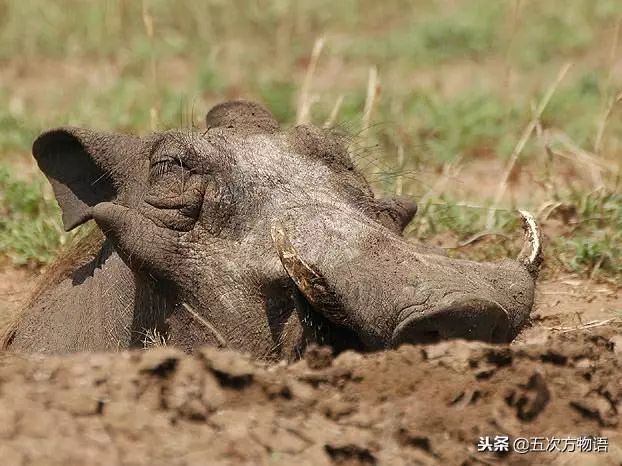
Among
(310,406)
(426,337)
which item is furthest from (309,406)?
(426,337)

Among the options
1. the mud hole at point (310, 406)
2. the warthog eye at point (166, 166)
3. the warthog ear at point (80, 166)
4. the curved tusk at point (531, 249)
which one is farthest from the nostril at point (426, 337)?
the warthog ear at point (80, 166)

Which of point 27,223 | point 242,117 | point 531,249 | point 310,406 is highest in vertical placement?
point 242,117

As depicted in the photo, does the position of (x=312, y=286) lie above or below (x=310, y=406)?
above

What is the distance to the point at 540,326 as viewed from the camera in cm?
477

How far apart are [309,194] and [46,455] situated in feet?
4.39

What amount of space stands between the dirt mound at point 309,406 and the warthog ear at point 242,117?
1.18m

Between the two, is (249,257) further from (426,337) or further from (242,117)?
(242,117)

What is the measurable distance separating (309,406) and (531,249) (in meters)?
1.07

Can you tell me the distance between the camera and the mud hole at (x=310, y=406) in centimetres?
282

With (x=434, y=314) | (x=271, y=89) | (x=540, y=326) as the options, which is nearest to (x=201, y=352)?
(x=434, y=314)

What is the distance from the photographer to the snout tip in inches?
126

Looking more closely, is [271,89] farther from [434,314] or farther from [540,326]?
[434,314]

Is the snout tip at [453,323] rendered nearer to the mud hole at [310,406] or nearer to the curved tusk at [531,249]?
the mud hole at [310,406]

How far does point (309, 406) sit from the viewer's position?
306 centimetres
